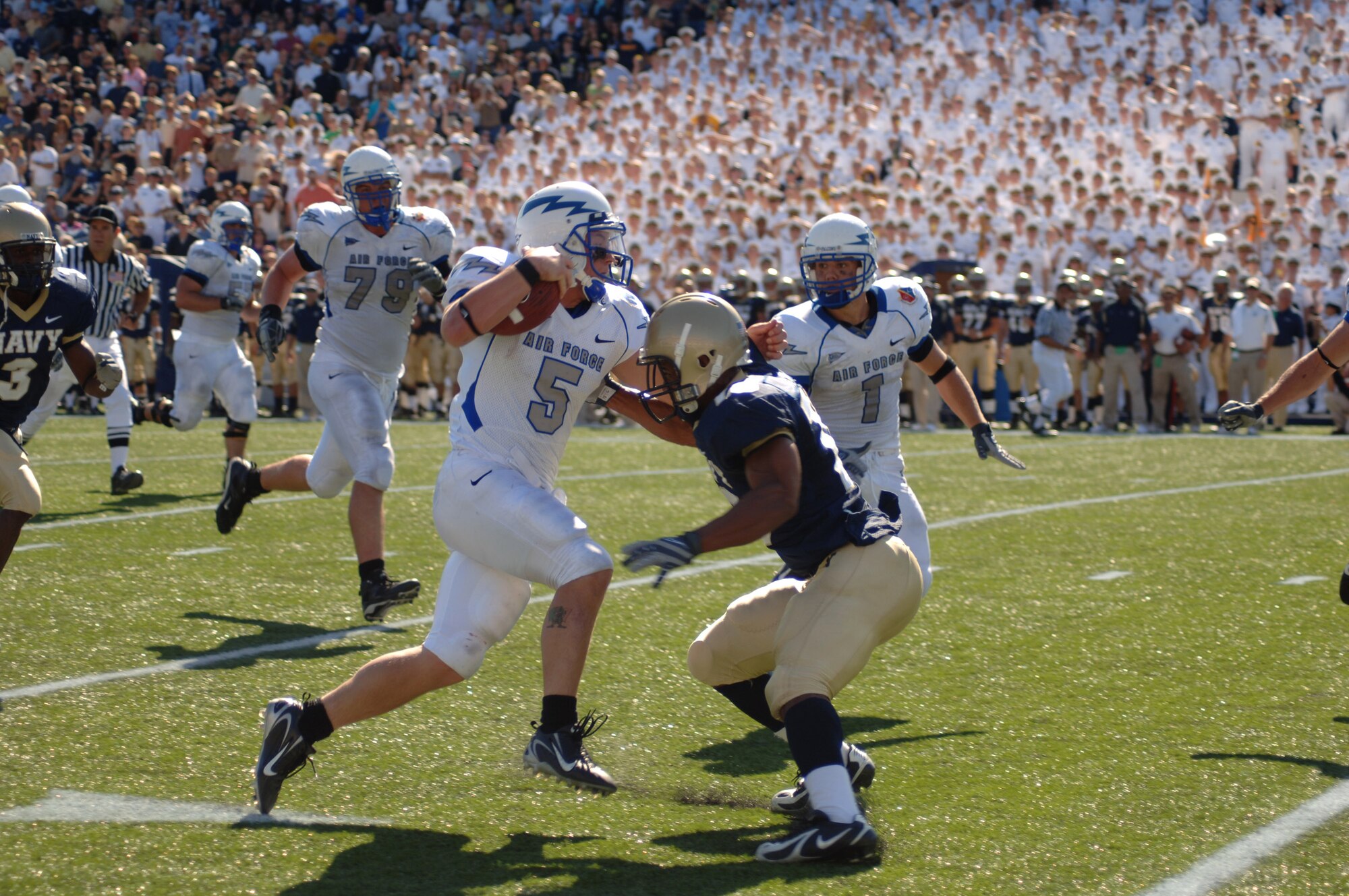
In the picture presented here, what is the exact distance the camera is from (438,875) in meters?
3.32

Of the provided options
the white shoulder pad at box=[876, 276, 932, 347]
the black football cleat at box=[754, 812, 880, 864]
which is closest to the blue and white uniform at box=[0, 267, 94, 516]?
the white shoulder pad at box=[876, 276, 932, 347]

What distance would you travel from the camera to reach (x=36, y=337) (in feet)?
18.6

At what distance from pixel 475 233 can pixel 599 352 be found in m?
16.9

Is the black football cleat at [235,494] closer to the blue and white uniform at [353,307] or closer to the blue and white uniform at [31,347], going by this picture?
the blue and white uniform at [353,307]

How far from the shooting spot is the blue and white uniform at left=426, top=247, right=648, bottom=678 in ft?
12.5

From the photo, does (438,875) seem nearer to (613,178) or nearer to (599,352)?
(599,352)

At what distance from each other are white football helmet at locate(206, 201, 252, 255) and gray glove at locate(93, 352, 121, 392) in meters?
4.13

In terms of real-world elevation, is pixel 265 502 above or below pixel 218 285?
below

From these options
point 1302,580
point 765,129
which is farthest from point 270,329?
point 765,129

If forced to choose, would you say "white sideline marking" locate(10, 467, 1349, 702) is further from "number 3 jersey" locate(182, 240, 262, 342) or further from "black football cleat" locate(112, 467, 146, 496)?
"number 3 jersey" locate(182, 240, 262, 342)

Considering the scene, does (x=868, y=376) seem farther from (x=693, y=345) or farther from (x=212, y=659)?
(x=212, y=659)

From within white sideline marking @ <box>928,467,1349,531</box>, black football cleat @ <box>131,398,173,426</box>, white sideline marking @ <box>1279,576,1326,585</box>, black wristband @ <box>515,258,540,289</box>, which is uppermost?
black wristband @ <box>515,258,540,289</box>

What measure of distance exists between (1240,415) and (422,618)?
3.30 meters

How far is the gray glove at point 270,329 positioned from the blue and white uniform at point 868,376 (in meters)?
2.56
